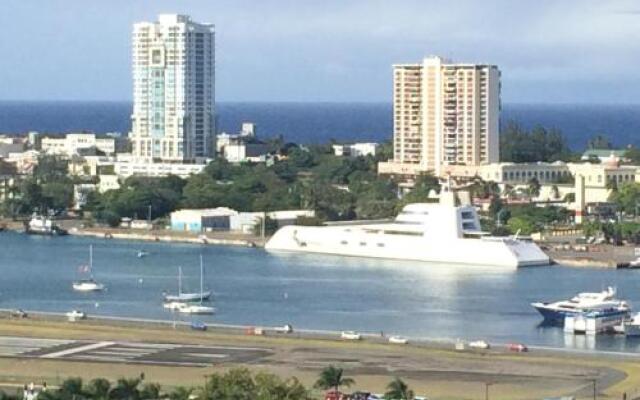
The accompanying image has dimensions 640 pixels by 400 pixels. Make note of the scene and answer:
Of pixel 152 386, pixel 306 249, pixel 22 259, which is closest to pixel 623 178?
pixel 306 249

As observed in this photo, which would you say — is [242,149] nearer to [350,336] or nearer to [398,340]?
[350,336]

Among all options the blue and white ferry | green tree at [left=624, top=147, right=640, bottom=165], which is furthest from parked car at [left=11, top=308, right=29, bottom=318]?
green tree at [left=624, top=147, right=640, bottom=165]

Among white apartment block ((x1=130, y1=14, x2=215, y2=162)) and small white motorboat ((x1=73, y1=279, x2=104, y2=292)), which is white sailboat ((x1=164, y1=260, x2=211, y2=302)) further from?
white apartment block ((x1=130, y1=14, x2=215, y2=162))

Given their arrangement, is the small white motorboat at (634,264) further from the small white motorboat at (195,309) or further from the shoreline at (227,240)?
the small white motorboat at (195,309)

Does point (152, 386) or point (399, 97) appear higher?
point (399, 97)

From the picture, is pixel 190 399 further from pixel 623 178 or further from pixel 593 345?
pixel 623 178

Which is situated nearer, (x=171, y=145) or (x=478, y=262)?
(x=478, y=262)
